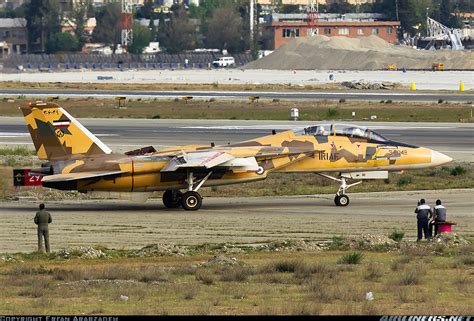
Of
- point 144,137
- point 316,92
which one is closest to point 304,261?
point 144,137

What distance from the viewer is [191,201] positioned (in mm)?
41156

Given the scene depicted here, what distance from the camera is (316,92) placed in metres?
120

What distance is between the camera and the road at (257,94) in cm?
10675

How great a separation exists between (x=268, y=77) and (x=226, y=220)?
126914 millimetres

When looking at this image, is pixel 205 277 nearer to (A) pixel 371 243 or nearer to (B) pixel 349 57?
(A) pixel 371 243

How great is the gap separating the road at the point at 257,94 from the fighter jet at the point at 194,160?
5919cm

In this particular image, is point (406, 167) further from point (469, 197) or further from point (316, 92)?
point (316, 92)

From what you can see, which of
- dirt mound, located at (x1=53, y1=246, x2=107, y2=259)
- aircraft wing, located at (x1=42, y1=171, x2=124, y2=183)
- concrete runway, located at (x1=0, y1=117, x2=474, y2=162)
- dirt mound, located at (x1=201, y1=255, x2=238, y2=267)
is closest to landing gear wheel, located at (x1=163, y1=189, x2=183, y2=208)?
aircraft wing, located at (x1=42, y1=171, x2=124, y2=183)

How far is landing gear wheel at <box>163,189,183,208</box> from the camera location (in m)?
42.2

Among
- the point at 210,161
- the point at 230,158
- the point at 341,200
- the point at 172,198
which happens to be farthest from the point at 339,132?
the point at 172,198

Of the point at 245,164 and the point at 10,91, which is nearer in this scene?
the point at 245,164

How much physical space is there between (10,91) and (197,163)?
277 feet

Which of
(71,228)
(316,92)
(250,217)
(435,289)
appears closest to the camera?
(435,289)

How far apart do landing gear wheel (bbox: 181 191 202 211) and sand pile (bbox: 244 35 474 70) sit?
13906 cm
